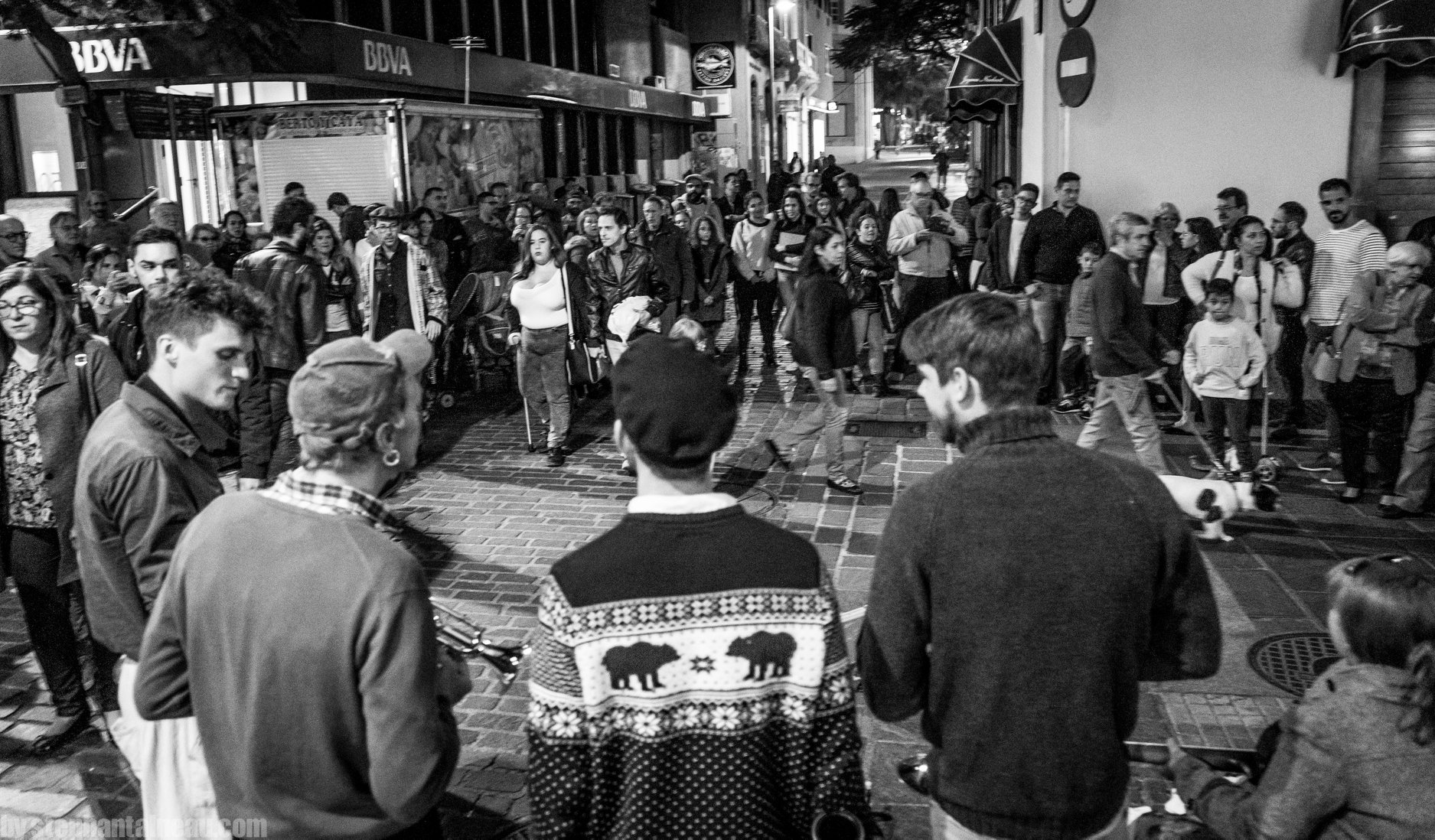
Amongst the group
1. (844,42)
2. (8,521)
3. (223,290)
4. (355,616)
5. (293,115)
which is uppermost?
(844,42)

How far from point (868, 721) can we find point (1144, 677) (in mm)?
2506

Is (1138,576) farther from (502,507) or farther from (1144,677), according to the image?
(502,507)

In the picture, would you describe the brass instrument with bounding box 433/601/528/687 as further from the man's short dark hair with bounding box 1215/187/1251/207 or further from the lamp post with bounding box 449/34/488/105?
the lamp post with bounding box 449/34/488/105

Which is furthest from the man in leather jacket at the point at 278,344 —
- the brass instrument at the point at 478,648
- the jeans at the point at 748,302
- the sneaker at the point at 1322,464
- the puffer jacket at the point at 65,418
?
the sneaker at the point at 1322,464

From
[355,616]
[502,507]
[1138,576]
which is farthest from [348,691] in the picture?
[502,507]

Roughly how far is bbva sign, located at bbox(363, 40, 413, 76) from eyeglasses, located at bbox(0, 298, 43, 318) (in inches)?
527

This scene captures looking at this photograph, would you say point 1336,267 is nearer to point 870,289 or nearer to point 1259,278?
point 1259,278

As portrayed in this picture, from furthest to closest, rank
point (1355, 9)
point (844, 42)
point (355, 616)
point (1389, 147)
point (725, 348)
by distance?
1. point (844, 42)
2. point (725, 348)
3. point (1389, 147)
4. point (1355, 9)
5. point (355, 616)

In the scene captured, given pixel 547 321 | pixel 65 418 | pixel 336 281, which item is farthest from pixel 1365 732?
pixel 336 281

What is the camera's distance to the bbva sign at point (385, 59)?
17.1m

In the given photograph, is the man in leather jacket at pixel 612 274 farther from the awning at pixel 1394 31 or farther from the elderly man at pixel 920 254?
the awning at pixel 1394 31

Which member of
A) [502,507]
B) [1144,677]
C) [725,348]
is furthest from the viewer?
[725,348]

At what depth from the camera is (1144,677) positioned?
2527mm

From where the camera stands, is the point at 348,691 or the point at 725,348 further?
the point at 725,348
